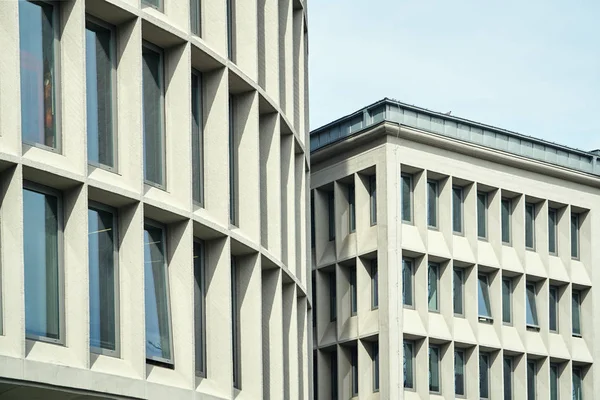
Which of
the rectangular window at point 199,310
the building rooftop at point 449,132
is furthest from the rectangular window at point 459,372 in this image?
the rectangular window at point 199,310

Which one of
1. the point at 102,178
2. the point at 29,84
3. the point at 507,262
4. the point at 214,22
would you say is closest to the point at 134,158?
the point at 102,178

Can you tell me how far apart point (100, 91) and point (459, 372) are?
112ft

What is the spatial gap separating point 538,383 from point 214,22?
113 feet

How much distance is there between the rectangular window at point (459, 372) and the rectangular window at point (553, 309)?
18.3 ft

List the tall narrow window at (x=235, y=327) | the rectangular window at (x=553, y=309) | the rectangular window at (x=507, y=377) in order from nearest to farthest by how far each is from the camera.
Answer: the tall narrow window at (x=235, y=327), the rectangular window at (x=507, y=377), the rectangular window at (x=553, y=309)

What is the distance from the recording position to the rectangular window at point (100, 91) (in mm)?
25125

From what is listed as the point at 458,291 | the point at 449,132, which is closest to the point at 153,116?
the point at 449,132

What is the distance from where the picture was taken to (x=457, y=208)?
58.2m

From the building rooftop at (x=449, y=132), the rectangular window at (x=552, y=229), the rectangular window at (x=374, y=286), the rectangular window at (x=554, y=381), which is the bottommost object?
the rectangular window at (x=554, y=381)

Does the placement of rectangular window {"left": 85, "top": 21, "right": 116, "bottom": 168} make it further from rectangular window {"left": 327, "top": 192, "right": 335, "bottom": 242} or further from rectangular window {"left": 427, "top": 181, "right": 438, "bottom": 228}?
rectangular window {"left": 327, "top": 192, "right": 335, "bottom": 242}

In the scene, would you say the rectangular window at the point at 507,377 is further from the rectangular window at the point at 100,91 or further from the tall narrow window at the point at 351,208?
the rectangular window at the point at 100,91

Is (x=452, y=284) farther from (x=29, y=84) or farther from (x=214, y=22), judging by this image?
(x=29, y=84)

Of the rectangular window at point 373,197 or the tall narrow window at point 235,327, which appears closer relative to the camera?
the tall narrow window at point 235,327

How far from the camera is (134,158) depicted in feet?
82.9
